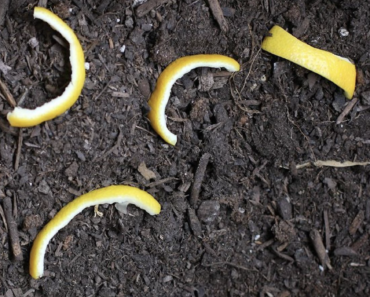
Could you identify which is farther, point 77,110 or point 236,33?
point 236,33

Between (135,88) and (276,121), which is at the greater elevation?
(135,88)

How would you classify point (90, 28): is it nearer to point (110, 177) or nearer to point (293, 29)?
point (110, 177)

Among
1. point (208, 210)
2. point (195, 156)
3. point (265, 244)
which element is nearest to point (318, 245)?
point (265, 244)

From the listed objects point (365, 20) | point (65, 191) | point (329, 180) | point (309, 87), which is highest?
point (365, 20)

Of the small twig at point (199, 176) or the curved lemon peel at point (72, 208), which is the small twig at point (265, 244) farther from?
the curved lemon peel at point (72, 208)

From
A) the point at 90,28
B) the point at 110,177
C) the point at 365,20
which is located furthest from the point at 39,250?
the point at 365,20

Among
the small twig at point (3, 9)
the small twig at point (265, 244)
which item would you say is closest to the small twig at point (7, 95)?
the small twig at point (3, 9)

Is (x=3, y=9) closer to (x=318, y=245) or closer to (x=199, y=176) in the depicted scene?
(x=199, y=176)
